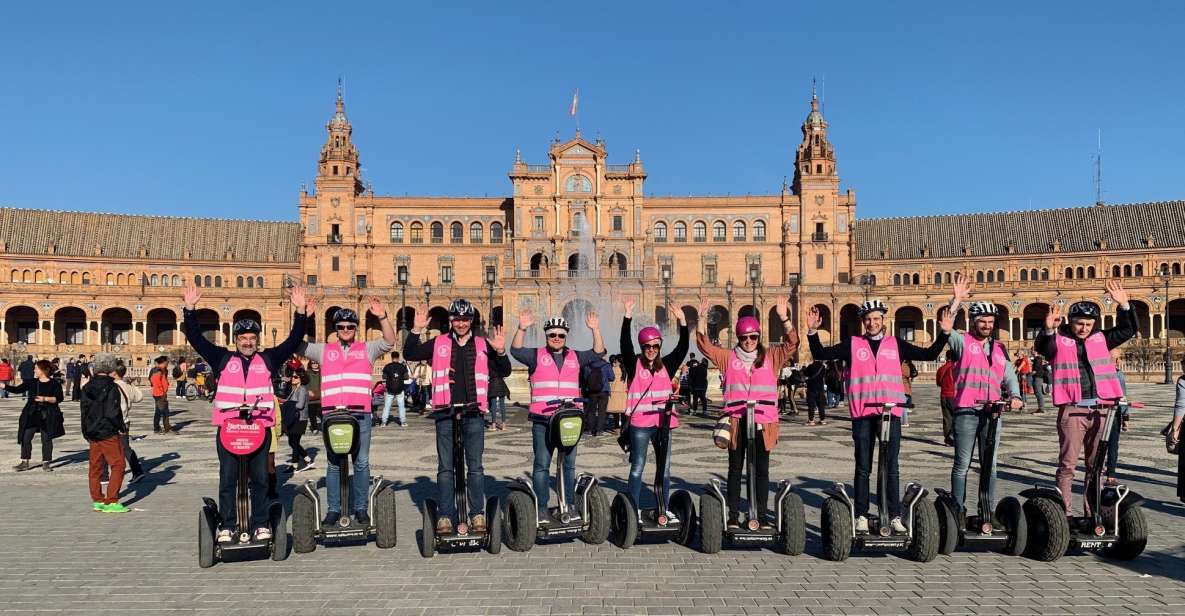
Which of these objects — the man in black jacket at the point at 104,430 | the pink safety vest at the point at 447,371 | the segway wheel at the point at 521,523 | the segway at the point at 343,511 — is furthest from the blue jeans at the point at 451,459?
the man in black jacket at the point at 104,430

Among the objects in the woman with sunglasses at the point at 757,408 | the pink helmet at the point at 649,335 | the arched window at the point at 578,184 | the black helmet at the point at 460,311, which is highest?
the arched window at the point at 578,184

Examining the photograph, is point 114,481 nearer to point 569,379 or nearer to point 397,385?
point 569,379

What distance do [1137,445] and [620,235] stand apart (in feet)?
190

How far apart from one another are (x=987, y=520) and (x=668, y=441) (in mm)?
2763

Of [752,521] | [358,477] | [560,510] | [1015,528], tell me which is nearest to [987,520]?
[1015,528]

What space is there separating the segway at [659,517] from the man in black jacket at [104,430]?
18.4 feet

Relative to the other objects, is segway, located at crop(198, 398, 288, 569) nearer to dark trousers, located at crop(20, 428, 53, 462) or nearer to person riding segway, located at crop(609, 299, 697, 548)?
person riding segway, located at crop(609, 299, 697, 548)

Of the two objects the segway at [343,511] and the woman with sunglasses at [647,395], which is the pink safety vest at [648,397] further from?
the segway at [343,511]

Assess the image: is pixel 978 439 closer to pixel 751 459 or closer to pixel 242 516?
pixel 751 459

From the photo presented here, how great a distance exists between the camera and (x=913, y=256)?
260 ft

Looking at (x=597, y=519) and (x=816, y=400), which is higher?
(x=816, y=400)

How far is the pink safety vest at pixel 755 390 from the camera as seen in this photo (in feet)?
25.1

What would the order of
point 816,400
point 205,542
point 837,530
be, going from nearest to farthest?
point 205,542 → point 837,530 → point 816,400

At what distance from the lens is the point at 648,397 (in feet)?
26.1
